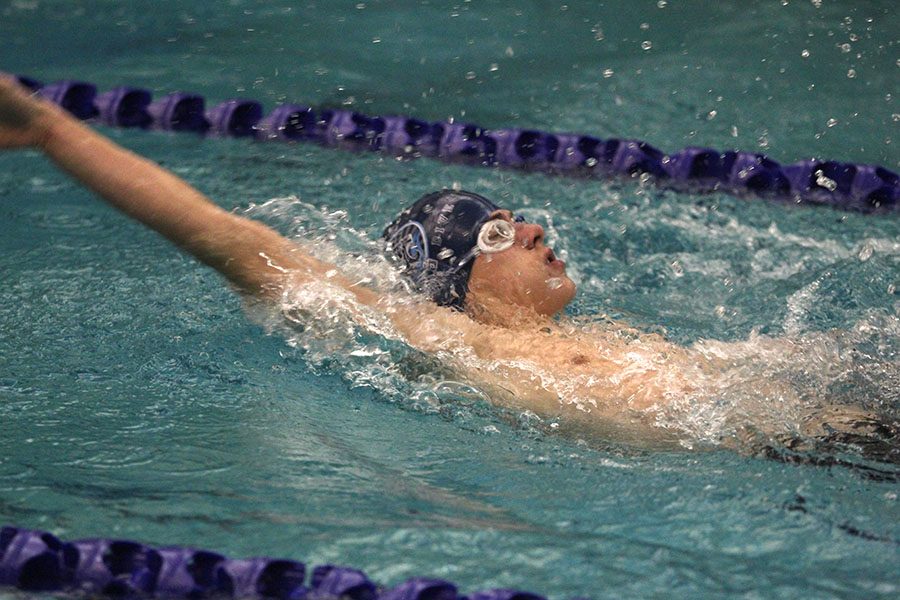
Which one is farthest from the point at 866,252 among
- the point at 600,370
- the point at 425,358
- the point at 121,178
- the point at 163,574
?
the point at 163,574

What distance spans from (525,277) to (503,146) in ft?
6.12

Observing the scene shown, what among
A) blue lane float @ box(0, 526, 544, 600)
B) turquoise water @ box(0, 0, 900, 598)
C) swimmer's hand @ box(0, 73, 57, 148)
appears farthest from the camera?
swimmer's hand @ box(0, 73, 57, 148)

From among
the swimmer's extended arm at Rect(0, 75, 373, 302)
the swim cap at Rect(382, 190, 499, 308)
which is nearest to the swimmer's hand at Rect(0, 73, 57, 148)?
the swimmer's extended arm at Rect(0, 75, 373, 302)

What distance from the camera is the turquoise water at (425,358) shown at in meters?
2.53

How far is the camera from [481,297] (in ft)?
11.1

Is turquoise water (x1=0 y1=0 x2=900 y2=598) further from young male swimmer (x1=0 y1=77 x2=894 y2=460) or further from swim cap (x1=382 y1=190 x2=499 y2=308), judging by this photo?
swim cap (x1=382 y1=190 x2=499 y2=308)

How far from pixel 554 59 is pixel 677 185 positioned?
1.55m

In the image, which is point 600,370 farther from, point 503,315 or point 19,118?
point 19,118

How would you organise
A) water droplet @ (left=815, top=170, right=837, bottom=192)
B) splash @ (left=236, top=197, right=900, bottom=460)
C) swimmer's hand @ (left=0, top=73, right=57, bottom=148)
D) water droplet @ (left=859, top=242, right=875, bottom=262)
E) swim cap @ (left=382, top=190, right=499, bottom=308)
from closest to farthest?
swimmer's hand @ (left=0, top=73, right=57, bottom=148), splash @ (left=236, top=197, right=900, bottom=460), swim cap @ (left=382, top=190, right=499, bottom=308), water droplet @ (left=859, top=242, right=875, bottom=262), water droplet @ (left=815, top=170, right=837, bottom=192)

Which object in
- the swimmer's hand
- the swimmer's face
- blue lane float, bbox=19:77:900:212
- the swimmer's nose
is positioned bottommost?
the swimmer's face

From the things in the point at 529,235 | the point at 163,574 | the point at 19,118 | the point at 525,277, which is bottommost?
the point at 163,574

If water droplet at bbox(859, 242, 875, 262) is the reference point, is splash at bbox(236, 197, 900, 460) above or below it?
below

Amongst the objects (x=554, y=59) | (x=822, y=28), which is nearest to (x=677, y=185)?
(x=554, y=59)

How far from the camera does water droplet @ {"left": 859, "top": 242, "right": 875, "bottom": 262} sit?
4.20 meters
